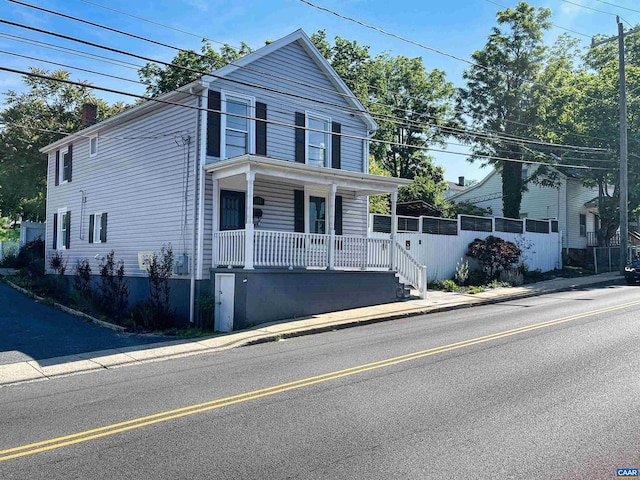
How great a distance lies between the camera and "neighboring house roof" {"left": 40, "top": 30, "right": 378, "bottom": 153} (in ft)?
50.5

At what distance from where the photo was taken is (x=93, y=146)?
2072 cm

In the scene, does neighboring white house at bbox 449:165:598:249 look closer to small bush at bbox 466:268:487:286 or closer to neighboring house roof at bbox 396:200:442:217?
neighboring house roof at bbox 396:200:442:217

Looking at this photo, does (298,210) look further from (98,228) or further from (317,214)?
(98,228)

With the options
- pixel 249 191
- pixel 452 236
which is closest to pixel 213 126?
pixel 249 191

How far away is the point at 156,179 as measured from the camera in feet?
56.3

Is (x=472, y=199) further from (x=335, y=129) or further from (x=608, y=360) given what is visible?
(x=608, y=360)

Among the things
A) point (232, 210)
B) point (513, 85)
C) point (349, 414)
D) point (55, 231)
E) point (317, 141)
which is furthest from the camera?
point (513, 85)

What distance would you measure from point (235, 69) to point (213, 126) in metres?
1.98

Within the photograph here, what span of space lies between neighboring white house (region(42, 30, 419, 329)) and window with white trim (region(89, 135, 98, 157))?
8 centimetres

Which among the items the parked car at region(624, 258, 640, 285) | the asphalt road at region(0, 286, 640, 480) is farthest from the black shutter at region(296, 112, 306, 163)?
the parked car at region(624, 258, 640, 285)

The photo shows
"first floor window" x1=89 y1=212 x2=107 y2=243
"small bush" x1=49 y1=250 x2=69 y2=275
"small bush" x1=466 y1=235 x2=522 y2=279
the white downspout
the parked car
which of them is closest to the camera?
the white downspout

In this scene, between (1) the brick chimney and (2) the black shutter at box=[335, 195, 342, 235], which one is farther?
(1) the brick chimney

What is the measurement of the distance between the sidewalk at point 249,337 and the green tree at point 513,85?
1620 centimetres

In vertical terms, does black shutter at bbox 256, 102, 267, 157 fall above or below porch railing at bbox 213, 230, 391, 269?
above
